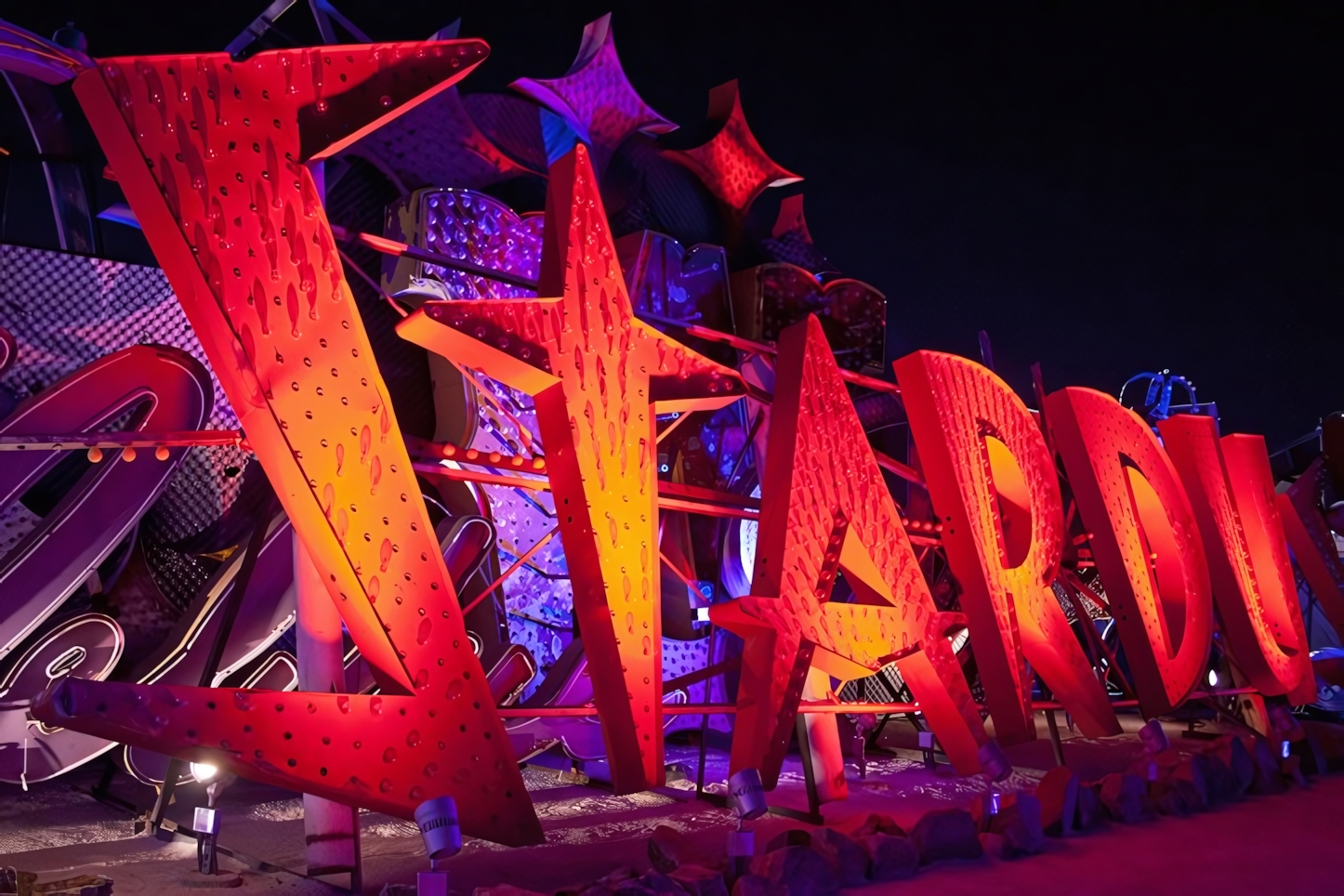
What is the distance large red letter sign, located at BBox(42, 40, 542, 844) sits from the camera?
3.38 meters

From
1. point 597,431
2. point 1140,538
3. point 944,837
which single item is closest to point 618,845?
point 944,837

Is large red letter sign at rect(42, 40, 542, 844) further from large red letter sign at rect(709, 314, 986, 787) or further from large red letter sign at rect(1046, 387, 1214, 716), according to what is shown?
large red letter sign at rect(1046, 387, 1214, 716)

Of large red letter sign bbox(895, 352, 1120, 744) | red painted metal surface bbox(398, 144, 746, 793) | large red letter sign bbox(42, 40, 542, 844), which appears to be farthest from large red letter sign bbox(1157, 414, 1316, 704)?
large red letter sign bbox(42, 40, 542, 844)

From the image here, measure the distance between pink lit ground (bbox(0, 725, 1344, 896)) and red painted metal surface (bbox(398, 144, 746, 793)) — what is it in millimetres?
743

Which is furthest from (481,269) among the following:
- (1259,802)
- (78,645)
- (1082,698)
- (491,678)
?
(1259,802)

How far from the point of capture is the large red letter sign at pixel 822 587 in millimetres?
4945

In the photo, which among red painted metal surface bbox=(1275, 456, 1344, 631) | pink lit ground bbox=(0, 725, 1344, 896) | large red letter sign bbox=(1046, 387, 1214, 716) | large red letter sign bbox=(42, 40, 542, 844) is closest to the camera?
large red letter sign bbox=(42, 40, 542, 844)

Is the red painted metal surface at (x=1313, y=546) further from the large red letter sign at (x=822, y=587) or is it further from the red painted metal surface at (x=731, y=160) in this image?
the large red letter sign at (x=822, y=587)

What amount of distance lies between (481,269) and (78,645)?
8.55ft

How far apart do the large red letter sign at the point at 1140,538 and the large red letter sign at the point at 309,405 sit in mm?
4865

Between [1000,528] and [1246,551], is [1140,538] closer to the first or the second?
[1000,528]

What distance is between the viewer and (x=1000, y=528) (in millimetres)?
6484

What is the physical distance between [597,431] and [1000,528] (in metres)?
3.16

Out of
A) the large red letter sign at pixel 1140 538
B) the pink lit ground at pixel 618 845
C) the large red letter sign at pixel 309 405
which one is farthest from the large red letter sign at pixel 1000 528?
the large red letter sign at pixel 309 405
